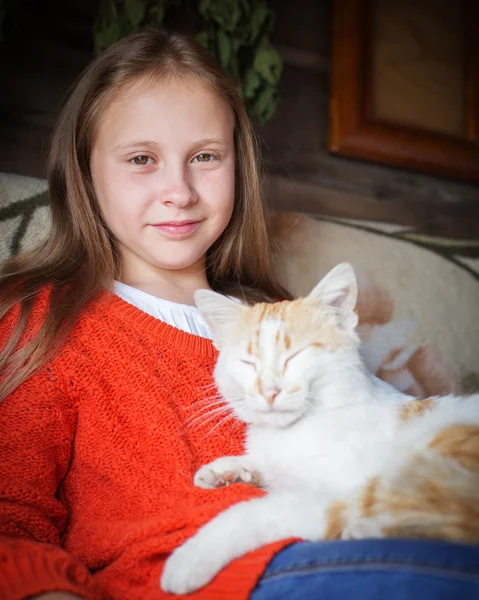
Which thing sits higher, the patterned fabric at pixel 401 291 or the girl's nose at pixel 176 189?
the girl's nose at pixel 176 189

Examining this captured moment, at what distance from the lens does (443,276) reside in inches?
62.6

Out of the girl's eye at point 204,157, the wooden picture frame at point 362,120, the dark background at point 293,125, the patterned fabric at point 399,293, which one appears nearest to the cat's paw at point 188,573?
the girl's eye at point 204,157

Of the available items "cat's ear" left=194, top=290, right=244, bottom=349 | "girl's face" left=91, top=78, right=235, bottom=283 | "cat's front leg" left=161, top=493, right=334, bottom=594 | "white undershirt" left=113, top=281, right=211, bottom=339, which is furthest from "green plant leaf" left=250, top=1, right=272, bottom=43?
"cat's front leg" left=161, top=493, right=334, bottom=594

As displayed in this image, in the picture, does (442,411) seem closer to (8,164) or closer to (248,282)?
(248,282)

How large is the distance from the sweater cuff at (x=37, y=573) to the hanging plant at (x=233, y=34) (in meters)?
1.23

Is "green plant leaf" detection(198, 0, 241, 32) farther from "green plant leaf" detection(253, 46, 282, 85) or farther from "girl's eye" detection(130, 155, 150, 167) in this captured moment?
"girl's eye" detection(130, 155, 150, 167)

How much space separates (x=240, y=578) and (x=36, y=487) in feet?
Result: 1.22

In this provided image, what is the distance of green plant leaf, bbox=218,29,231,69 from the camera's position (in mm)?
1596

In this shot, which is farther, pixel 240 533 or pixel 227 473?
pixel 227 473

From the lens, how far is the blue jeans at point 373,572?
57cm

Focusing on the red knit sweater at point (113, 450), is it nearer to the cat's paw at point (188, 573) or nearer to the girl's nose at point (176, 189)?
the cat's paw at point (188, 573)

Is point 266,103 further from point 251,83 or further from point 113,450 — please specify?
point 113,450

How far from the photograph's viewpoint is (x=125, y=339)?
1.01 metres

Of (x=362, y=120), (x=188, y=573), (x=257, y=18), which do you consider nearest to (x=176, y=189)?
(x=188, y=573)
